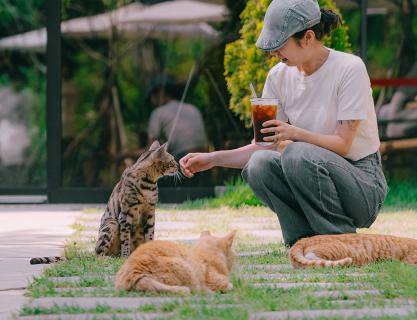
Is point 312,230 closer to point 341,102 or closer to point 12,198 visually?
point 341,102

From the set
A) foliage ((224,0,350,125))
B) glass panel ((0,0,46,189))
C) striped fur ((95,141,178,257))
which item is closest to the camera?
striped fur ((95,141,178,257))

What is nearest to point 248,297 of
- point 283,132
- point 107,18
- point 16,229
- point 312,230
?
point 283,132

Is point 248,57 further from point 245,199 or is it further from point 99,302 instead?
point 99,302

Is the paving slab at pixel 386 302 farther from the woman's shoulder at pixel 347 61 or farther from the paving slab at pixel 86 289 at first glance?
the woman's shoulder at pixel 347 61

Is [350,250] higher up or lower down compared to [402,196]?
higher up

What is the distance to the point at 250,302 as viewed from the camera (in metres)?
4.62

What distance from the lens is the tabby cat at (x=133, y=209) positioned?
263 inches

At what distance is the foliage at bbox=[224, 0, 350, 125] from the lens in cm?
1077

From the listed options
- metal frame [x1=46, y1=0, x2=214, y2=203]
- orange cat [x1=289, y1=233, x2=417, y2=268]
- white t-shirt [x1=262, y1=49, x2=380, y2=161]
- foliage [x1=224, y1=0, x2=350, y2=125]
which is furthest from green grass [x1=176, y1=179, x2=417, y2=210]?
orange cat [x1=289, y1=233, x2=417, y2=268]

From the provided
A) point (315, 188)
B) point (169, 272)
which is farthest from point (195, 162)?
point (169, 272)

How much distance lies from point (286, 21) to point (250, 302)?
212 cm

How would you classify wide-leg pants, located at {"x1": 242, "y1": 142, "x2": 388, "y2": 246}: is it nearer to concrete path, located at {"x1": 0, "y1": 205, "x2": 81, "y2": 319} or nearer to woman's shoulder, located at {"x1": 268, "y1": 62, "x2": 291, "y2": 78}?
woman's shoulder, located at {"x1": 268, "y1": 62, "x2": 291, "y2": 78}

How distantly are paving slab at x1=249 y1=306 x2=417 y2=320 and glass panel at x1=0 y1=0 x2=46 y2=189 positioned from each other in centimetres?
763

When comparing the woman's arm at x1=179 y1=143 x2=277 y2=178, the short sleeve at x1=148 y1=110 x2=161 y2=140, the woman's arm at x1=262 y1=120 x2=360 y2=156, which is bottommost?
the short sleeve at x1=148 y1=110 x2=161 y2=140
